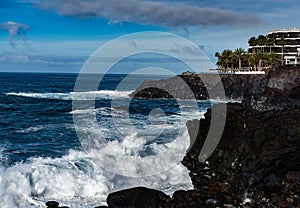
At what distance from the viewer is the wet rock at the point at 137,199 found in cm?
1351

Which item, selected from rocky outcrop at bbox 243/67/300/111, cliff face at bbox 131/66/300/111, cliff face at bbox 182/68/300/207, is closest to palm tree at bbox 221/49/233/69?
cliff face at bbox 131/66/300/111

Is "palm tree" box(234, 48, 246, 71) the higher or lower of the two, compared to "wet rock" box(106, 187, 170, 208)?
higher

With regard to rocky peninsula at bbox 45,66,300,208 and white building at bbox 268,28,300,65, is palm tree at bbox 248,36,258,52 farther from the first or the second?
rocky peninsula at bbox 45,66,300,208

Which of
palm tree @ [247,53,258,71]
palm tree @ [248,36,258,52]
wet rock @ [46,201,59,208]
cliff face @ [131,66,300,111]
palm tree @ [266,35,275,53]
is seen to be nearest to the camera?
wet rock @ [46,201,59,208]

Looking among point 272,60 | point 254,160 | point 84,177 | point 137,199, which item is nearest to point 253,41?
point 272,60

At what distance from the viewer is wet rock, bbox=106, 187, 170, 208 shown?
1351 centimetres

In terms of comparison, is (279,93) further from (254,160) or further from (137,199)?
(137,199)

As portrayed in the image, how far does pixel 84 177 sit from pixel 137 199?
4.18 m

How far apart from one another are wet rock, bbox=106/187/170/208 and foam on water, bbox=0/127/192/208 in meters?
1.36

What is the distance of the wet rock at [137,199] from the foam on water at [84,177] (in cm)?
136

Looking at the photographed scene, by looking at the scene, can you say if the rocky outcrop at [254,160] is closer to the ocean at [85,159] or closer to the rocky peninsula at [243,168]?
the rocky peninsula at [243,168]

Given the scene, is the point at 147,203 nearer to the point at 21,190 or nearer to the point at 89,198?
the point at 89,198

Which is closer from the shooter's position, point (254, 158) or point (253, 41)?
point (254, 158)

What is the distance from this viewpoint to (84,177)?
17000mm
